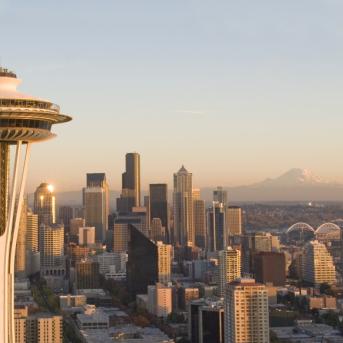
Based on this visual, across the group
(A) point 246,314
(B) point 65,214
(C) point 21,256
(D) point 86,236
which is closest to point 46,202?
(D) point 86,236

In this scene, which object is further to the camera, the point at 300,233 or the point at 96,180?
the point at 96,180

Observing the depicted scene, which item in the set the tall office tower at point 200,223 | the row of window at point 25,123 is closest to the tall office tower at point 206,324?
the row of window at point 25,123

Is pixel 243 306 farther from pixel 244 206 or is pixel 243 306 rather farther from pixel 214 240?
pixel 244 206

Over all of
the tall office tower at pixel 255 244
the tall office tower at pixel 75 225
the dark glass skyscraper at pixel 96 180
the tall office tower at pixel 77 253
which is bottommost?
the tall office tower at pixel 77 253

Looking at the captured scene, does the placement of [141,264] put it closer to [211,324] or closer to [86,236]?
[211,324]

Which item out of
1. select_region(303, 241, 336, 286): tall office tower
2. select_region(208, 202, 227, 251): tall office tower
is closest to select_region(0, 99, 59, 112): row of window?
select_region(303, 241, 336, 286): tall office tower

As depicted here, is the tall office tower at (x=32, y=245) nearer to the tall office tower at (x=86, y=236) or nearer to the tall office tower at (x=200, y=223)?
the tall office tower at (x=86, y=236)

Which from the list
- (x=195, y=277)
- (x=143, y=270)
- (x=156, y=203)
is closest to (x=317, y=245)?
(x=195, y=277)
